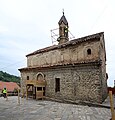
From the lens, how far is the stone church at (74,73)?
16639mm

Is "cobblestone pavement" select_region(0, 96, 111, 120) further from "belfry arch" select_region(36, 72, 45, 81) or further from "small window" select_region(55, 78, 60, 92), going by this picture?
"belfry arch" select_region(36, 72, 45, 81)

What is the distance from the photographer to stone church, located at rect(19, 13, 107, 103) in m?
16.6

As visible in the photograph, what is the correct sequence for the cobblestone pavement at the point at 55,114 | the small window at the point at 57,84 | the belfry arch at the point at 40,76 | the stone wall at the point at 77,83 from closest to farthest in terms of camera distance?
the cobblestone pavement at the point at 55,114 < the stone wall at the point at 77,83 < the small window at the point at 57,84 < the belfry arch at the point at 40,76

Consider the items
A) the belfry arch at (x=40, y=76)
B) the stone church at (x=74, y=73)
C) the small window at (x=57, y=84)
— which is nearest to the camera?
the stone church at (x=74, y=73)

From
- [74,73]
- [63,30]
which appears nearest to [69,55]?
[74,73]

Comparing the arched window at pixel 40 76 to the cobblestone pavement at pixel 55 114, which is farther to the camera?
the arched window at pixel 40 76

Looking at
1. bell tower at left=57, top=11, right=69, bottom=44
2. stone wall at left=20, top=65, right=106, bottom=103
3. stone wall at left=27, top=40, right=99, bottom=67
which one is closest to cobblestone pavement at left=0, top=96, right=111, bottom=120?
stone wall at left=20, top=65, right=106, bottom=103

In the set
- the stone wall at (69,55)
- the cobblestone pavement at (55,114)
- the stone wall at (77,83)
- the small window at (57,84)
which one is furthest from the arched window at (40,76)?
the cobblestone pavement at (55,114)

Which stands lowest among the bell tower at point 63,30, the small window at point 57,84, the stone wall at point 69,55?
the small window at point 57,84

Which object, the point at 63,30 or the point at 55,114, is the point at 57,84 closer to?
the point at 55,114

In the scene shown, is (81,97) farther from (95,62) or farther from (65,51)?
(65,51)

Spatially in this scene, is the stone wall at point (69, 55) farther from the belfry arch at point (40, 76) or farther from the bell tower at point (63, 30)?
the bell tower at point (63, 30)

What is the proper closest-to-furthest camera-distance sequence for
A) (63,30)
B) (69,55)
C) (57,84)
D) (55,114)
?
(55,114)
(57,84)
(69,55)
(63,30)

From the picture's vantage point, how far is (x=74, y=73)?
18.4m
